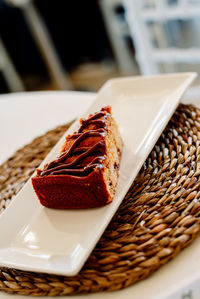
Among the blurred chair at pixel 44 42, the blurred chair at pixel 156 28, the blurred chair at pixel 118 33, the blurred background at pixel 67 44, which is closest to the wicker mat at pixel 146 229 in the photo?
the blurred chair at pixel 156 28

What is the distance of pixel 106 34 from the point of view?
337 cm

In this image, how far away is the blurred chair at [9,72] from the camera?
3684mm

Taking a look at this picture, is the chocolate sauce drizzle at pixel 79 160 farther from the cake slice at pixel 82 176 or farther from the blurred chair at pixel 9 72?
the blurred chair at pixel 9 72

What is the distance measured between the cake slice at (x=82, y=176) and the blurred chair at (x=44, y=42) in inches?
118

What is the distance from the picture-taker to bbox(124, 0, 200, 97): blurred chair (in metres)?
1.80

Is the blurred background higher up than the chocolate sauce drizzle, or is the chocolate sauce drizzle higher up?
the chocolate sauce drizzle

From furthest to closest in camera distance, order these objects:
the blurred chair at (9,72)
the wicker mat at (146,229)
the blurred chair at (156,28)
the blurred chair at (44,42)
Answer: the blurred chair at (9,72), the blurred chair at (44,42), the blurred chair at (156,28), the wicker mat at (146,229)

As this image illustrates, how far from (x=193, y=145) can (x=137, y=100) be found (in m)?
0.33

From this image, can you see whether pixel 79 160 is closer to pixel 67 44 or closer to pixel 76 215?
pixel 76 215

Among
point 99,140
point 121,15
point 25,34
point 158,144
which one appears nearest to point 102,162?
point 99,140

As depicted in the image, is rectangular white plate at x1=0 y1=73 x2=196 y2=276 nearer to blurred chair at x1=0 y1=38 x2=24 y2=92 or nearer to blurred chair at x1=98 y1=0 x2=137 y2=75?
blurred chair at x1=98 y1=0 x2=137 y2=75

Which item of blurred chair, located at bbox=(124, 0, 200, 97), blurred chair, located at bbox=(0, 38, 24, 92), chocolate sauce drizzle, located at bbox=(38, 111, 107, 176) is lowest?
blurred chair, located at bbox=(0, 38, 24, 92)

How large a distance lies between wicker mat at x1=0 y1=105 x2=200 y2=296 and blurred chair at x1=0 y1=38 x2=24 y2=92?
314 centimetres

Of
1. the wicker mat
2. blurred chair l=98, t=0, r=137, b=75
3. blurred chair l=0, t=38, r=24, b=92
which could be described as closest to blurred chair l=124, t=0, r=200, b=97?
blurred chair l=98, t=0, r=137, b=75
